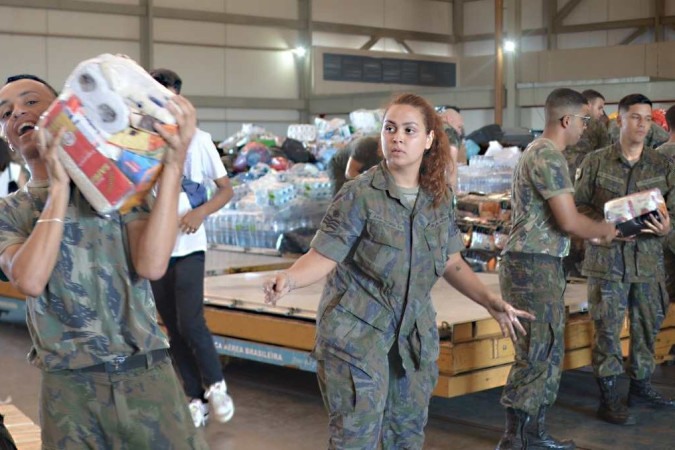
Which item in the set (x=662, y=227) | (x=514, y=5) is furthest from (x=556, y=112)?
(x=514, y=5)

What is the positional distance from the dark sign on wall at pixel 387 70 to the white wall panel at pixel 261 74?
0.82 meters

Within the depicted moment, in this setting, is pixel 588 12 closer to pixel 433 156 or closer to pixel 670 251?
pixel 670 251

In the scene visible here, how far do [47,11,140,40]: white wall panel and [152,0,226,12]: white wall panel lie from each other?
65 cm

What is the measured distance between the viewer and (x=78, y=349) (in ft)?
7.67

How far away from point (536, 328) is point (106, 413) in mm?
2800

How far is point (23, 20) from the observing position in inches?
725

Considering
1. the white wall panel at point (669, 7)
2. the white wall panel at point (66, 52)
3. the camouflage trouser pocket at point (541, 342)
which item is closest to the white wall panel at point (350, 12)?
the white wall panel at point (66, 52)

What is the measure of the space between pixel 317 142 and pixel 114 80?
1034 cm

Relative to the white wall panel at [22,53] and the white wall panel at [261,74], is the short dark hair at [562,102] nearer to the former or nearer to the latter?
the white wall panel at [22,53]

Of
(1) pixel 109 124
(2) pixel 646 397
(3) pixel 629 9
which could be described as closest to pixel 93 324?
(1) pixel 109 124

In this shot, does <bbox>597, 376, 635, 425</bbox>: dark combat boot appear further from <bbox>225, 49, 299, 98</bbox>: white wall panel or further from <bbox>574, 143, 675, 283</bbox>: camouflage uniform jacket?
<bbox>225, 49, 299, 98</bbox>: white wall panel

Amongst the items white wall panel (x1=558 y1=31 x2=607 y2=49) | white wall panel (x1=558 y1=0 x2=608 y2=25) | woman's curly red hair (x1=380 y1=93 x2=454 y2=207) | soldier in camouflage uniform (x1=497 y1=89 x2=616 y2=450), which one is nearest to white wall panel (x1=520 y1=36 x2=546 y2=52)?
white wall panel (x1=558 y1=31 x2=607 y2=49)

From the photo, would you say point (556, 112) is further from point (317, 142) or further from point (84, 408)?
point (317, 142)

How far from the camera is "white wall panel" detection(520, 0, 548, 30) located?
2270 centimetres
